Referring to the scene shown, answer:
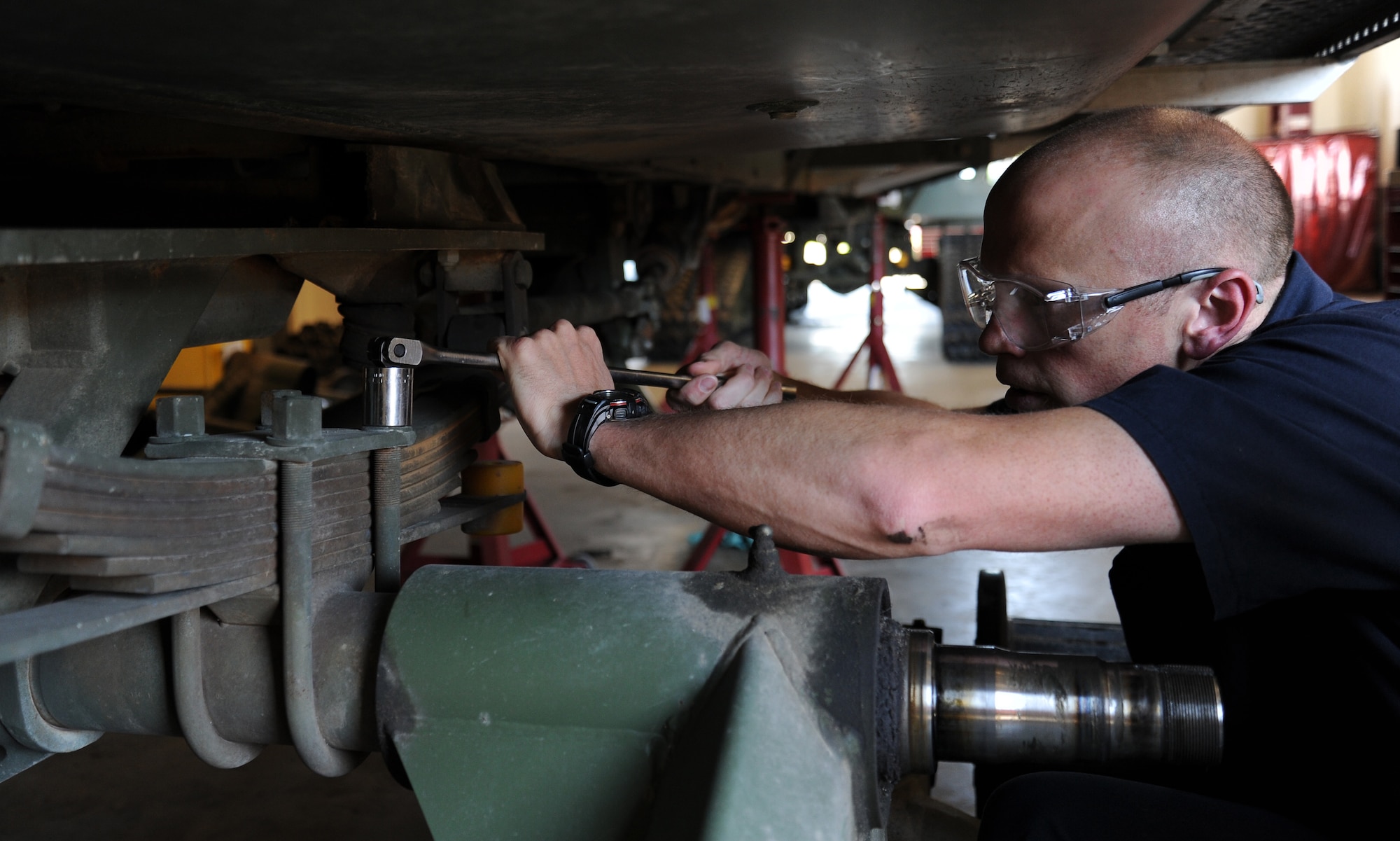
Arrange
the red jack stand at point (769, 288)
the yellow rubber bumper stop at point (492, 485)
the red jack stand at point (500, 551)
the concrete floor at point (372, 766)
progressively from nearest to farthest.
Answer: the yellow rubber bumper stop at point (492, 485) < the concrete floor at point (372, 766) < the red jack stand at point (500, 551) < the red jack stand at point (769, 288)

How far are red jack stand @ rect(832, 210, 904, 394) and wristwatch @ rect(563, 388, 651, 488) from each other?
13.3 ft

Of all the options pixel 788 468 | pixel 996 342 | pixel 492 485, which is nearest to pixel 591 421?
pixel 788 468

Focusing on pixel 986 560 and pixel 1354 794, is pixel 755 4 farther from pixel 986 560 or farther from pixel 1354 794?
pixel 986 560

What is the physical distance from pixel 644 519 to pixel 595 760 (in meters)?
3.13

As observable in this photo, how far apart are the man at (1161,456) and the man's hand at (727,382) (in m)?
0.26

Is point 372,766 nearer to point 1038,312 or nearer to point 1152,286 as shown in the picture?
point 1038,312

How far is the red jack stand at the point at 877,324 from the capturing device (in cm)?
550

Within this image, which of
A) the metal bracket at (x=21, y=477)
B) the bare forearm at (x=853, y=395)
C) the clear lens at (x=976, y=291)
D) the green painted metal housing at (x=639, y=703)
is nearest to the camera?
Answer: the metal bracket at (x=21, y=477)

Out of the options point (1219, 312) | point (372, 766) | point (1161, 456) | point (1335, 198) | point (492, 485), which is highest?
point (1335, 198)

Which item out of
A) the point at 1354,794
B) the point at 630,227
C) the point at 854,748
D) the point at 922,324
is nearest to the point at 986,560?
the point at 630,227

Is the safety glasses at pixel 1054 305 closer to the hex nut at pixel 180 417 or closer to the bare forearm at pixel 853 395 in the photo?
the bare forearm at pixel 853 395

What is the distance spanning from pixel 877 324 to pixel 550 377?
4693 millimetres

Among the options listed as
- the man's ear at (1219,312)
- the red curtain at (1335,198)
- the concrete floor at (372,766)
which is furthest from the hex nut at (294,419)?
the red curtain at (1335,198)

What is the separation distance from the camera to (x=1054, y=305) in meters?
1.17
